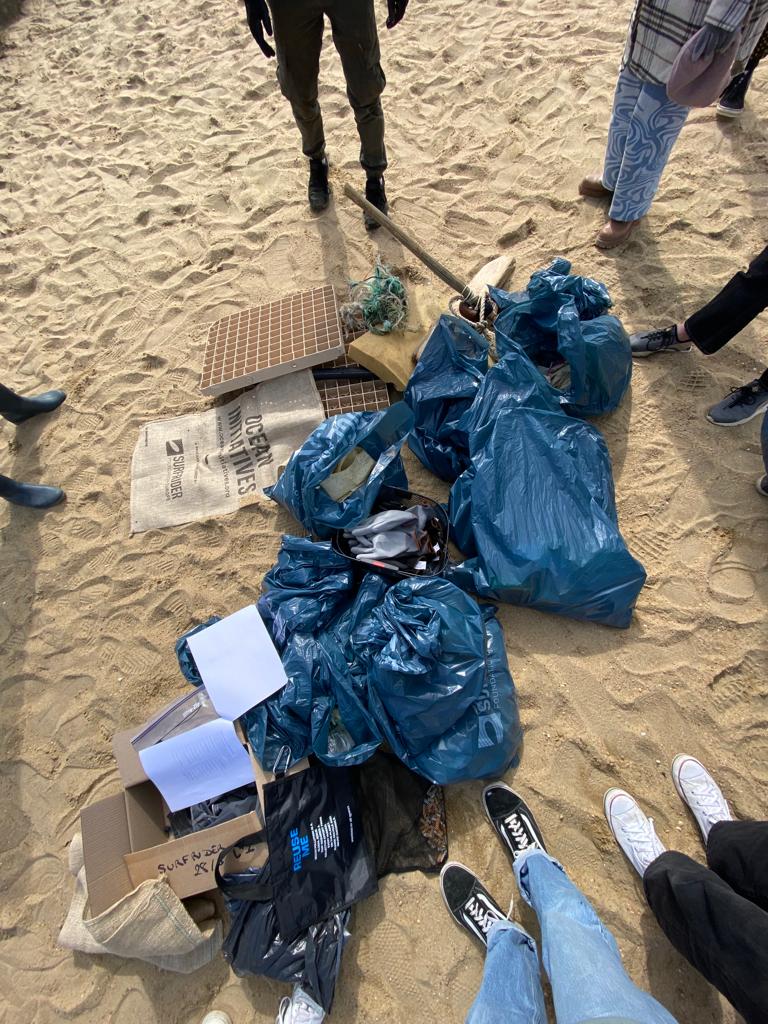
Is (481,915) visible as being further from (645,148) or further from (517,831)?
(645,148)

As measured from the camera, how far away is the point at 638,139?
2.78 m

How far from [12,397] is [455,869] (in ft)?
10.9

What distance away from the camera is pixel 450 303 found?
320 centimetres

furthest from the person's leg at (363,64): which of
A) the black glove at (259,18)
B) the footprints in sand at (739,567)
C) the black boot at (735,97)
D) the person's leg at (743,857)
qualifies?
the person's leg at (743,857)

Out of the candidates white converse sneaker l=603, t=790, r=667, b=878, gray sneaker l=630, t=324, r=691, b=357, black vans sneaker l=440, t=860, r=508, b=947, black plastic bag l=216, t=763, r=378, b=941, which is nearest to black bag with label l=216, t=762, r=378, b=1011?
black plastic bag l=216, t=763, r=378, b=941

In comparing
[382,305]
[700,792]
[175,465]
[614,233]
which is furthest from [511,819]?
[614,233]

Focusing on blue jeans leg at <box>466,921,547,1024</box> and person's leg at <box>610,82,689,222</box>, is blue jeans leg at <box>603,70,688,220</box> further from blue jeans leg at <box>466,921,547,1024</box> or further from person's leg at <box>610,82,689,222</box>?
blue jeans leg at <box>466,921,547,1024</box>

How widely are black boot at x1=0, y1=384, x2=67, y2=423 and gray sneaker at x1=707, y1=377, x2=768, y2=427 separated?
3.72 m

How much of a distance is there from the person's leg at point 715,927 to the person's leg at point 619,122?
10.9 ft

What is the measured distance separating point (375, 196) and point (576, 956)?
13.2 feet

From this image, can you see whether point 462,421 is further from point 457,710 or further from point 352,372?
point 457,710

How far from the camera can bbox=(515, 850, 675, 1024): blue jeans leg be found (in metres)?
1.46

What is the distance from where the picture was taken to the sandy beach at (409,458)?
77.8 inches

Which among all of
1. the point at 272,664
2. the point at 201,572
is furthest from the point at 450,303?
the point at 272,664
